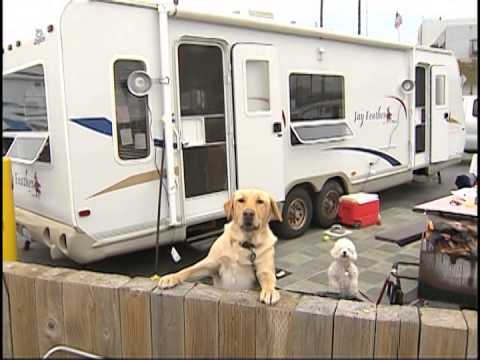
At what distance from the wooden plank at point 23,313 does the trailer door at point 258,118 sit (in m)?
3.42

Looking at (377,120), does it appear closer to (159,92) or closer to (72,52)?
(159,92)

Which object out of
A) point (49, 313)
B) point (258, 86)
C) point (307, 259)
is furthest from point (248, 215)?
point (258, 86)

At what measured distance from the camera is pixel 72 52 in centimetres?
412

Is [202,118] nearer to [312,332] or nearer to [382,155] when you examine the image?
[382,155]

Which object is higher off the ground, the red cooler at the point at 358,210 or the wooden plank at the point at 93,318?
the wooden plank at the point at 93,318

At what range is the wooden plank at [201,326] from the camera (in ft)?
6.34

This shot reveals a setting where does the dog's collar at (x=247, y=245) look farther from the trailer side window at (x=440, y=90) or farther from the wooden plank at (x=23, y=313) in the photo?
the trailer side window at (x=440, y=90)

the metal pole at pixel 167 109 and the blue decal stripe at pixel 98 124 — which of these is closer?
the blue decal stripe at pixel 98 124

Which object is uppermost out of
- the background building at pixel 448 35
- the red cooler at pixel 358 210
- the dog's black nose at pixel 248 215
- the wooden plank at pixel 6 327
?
the background building at pixel 448 35

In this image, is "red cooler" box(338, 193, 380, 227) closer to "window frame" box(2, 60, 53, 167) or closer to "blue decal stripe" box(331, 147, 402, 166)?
"blue decal stripe" box(331, 147, 402, 166)

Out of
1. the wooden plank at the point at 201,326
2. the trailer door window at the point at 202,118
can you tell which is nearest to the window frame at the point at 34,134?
the trailer door window at the point at 202,118

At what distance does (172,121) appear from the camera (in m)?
4.78

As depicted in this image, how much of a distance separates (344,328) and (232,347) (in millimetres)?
427

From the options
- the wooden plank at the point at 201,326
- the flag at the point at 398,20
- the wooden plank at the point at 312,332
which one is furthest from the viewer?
the flag at the point at 398,20
